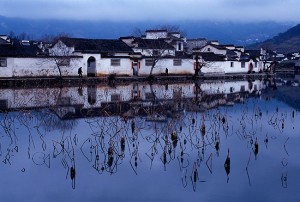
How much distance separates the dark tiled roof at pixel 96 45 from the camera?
39250 millimetres

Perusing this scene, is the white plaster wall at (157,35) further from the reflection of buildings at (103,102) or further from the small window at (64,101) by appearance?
the small window at (64,101)

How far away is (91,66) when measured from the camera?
39969 mm

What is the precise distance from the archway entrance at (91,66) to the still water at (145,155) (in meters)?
17.8

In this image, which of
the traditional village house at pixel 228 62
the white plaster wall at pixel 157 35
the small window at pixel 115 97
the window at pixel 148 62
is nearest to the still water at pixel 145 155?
the small window at pixel 115 97

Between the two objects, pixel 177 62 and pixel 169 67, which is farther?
pixel 177 62

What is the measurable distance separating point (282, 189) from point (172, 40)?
147 feet

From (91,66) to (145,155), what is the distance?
27699 mm

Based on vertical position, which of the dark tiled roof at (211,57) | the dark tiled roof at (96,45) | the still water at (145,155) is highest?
the dark tiled roof at (96,45)

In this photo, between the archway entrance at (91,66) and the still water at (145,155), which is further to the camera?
the archway entrance at (91,66)

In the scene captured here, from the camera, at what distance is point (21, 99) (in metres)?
24.5

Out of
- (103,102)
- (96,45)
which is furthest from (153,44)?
(103,102)

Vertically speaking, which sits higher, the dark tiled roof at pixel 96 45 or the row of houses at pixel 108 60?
the dark tiled roof at pixel 96 45

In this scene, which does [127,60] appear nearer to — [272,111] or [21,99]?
[21,99]

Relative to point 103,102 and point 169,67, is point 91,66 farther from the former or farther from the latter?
point 103,102
